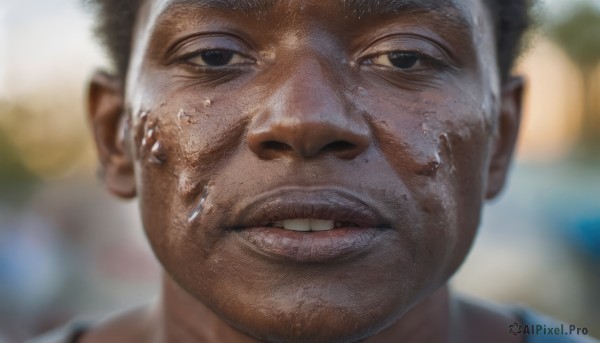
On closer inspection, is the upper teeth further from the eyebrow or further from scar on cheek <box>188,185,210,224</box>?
the eyebrow

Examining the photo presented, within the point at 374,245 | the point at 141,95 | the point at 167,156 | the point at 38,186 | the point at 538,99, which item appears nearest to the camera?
the point at 374,245

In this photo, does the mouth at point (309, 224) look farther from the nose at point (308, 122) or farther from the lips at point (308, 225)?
the nose at point (308, 122)

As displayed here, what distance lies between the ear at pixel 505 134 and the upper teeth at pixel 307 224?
2.90ft

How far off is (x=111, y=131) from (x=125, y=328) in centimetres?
81

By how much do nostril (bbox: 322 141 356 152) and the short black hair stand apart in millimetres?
926

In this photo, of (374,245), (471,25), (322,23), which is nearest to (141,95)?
(322,23)

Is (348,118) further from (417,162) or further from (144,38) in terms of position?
(144,38)

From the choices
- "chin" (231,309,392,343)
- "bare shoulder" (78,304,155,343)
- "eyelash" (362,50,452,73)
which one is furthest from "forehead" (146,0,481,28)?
"bare shoulder" (78,304,155,343)

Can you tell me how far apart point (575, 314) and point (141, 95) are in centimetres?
809

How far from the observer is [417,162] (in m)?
1.72

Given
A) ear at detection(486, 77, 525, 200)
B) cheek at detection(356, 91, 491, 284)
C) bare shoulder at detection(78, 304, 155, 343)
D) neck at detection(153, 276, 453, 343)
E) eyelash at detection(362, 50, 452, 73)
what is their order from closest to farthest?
cheek at detection(356, 91, 491, 284), eyelash at detection(362, 50, 452, 73), neck at detection(153, 276, 453, 343), ear at detection(486, 77, 525, 200), bare shoulder at detection(78, 304, 155, 343)

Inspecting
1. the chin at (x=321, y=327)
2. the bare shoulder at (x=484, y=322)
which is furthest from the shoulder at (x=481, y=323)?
the chin at (x=321, y=327)

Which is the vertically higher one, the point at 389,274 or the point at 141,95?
the point at 141,95

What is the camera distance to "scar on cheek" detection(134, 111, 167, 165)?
1869 mm
